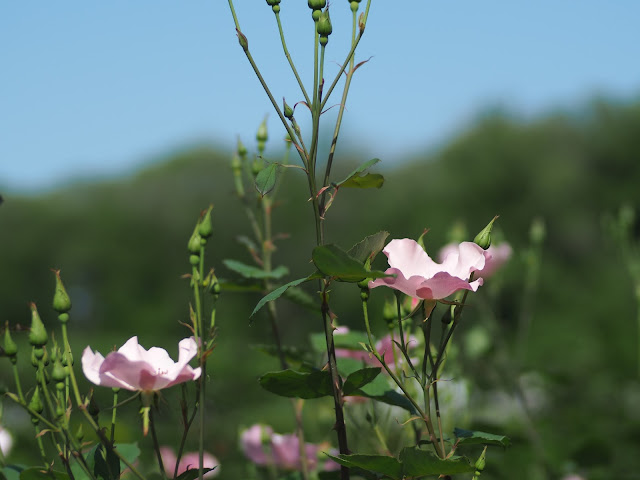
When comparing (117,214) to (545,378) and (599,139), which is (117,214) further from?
(545,378)

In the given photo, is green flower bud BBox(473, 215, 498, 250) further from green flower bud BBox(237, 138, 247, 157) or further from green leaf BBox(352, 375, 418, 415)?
green flower bud BBox(237, 138, 247, 157)

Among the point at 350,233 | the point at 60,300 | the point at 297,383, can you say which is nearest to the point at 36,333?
the point at 60,300

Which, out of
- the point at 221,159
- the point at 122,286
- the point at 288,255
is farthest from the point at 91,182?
the point at 288,255

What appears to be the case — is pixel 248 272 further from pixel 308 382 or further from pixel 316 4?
pixel 316 4

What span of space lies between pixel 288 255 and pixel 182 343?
86.4 ft

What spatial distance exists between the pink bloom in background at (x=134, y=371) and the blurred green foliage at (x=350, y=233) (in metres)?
3.13

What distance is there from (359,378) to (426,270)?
0.14 meters

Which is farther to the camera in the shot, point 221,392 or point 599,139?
point 599,139

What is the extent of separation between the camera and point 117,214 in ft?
111

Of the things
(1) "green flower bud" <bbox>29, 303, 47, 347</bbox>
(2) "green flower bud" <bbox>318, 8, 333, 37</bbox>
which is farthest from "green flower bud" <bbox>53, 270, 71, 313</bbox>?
(2) "green flower bud" <bbox>318, 8, 333, 37</bbox>

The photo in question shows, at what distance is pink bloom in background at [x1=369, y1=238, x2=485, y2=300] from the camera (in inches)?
32.7

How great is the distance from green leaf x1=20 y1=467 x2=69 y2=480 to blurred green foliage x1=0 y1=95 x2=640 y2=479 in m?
3.09

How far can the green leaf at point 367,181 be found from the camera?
854 millimetres

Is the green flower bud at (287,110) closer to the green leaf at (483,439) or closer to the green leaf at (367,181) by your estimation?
the green leaf at (367,181)
